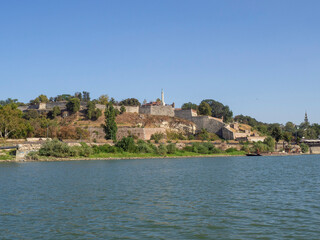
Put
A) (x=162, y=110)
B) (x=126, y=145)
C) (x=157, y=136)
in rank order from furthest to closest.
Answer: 1. (x=162, y=110)
2. (x=157, y=136)
3. (x=126, y=145)

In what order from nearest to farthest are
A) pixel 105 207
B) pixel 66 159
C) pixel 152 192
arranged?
1. pixel 105 207
2. pixel 152 192
3. pixel 66 159

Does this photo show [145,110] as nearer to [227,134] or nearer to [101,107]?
[101,107]

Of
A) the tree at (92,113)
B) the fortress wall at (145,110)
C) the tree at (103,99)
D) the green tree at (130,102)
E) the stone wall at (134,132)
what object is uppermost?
the tree at (103,99)

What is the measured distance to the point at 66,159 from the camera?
52.7 m

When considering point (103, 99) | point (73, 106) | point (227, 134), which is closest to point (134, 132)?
point (73, 106)

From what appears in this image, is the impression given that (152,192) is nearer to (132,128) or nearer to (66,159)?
(66,159)

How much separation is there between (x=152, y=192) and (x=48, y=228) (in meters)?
9.47

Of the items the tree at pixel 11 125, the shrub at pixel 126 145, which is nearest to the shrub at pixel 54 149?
the tree at pixel 11 125

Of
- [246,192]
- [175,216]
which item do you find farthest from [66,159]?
[175,216]

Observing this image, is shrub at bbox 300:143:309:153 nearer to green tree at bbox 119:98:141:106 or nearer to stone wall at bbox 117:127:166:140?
stone wall at bbox 117:127:166:140

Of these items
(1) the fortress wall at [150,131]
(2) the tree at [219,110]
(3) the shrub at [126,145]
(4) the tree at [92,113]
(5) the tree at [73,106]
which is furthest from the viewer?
(2) the tree at [219,110]

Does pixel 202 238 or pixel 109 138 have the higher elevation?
pixel 109 138

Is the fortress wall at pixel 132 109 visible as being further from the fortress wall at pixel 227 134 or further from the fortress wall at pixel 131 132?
the fortress wall at pixel 227 134

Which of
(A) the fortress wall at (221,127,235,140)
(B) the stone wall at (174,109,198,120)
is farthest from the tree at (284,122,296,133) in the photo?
(A) the fortress wall at (221,127,235,140)
